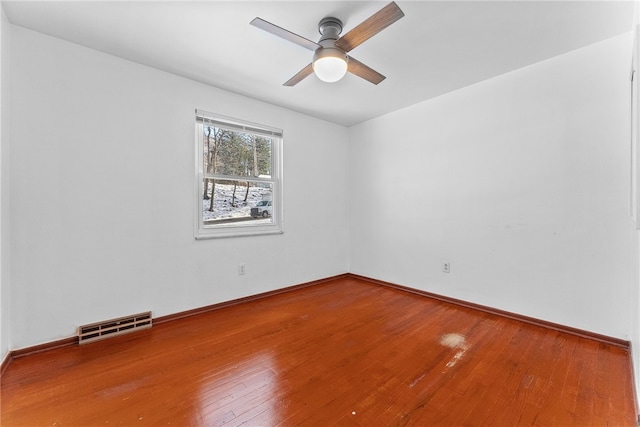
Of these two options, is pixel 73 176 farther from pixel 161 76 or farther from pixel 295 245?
pixel 295 245

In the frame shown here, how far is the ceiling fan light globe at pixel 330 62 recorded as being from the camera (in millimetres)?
1886

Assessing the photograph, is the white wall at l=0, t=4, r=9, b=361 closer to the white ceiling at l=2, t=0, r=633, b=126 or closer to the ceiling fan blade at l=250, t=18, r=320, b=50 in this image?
the white ceiling at l=2, t=0, r=633, b=126

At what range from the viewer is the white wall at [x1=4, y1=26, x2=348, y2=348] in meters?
2.11

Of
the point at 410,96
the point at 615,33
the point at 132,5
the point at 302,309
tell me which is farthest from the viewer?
the point at 410,96

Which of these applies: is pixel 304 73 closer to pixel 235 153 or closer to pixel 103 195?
pixel 235 153

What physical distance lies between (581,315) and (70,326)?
4.39 metres

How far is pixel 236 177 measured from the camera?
131 inches

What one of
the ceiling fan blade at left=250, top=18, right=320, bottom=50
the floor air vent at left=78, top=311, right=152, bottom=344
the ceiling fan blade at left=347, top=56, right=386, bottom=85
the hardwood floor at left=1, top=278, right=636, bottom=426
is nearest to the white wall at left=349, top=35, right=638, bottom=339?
the hardwood floor at left=1, top=278, right=636, bottom=426

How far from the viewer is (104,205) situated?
2.43 metres

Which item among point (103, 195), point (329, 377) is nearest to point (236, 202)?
point (103, 195)

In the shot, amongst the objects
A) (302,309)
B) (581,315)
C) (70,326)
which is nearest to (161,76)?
(70,326)

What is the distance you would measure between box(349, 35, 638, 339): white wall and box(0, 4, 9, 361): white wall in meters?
3.83

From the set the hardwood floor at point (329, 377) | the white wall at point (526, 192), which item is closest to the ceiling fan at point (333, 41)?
the white wall at point (526, 192)

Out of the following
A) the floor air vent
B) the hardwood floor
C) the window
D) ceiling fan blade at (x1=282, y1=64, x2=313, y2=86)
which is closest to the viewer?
the hardwood floor
